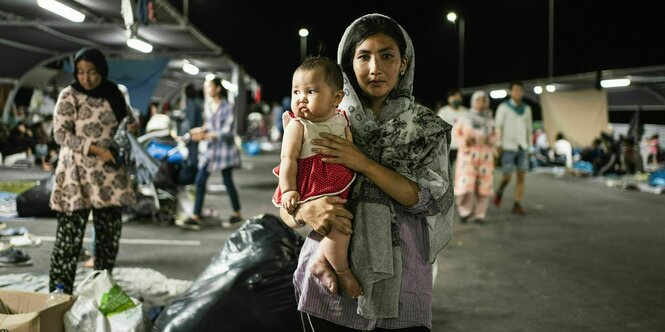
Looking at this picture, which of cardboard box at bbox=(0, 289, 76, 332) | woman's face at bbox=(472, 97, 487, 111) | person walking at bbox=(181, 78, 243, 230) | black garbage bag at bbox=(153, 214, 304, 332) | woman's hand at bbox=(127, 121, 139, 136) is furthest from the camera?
woman's face at bbox=(472, 97, 487, 111)

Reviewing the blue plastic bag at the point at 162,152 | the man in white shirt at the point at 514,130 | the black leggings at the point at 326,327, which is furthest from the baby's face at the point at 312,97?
the man in white shirt at the point at 514,130

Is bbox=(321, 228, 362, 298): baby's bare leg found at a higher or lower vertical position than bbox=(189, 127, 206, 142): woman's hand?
lower

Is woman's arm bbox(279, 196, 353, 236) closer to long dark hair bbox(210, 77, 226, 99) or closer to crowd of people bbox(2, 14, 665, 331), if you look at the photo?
crowd of people bbox(2, 14, 665, 331)

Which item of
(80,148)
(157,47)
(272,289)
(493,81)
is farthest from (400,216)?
(493,81)

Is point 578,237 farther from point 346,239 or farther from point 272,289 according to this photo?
point 346,239

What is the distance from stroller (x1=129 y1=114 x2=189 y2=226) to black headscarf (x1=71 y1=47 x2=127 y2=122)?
3303 mm

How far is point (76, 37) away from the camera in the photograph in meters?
15.0

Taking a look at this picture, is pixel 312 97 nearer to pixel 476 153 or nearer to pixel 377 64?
pixel 377 64

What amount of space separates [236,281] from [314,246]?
66.2 inches

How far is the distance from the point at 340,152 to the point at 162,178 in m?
6.96

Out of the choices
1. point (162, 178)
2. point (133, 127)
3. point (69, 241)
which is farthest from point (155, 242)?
point (69, 241)

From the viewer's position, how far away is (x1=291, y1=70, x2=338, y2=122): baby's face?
1915mm

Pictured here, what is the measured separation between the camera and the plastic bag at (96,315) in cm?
324

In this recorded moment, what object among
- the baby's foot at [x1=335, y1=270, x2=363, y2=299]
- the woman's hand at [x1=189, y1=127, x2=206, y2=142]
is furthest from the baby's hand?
the woman's hand at [x1=189, y1=127, x2=206, y2=142]
